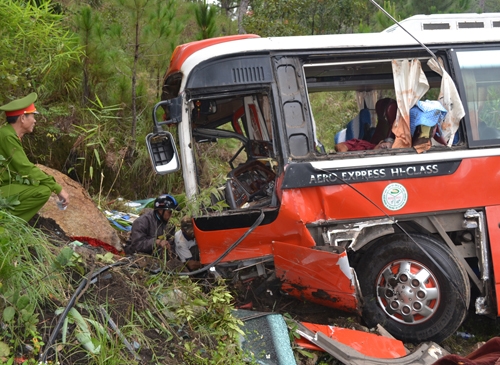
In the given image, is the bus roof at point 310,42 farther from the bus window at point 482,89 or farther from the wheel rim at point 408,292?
the wheel rim at point 408,292

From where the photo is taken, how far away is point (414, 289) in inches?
204

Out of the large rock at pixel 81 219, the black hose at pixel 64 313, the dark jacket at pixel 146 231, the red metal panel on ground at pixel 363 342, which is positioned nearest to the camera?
the black hose at pixel 64 313

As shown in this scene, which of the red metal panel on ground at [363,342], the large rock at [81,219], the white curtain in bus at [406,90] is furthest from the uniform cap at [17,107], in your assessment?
the white curtain in bus at [406,90]

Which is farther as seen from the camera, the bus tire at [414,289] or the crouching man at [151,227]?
the crouching man at [151,227]

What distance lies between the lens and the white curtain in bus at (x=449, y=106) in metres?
5.27

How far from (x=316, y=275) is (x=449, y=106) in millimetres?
1903

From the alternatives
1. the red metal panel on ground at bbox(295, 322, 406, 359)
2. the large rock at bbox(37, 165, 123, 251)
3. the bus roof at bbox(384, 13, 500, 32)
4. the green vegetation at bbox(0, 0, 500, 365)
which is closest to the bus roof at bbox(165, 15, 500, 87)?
the bus roof at bbox(384, 13, 500, 32)

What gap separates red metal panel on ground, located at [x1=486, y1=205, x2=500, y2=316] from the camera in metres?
5.11

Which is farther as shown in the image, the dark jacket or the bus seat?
the dark jacket

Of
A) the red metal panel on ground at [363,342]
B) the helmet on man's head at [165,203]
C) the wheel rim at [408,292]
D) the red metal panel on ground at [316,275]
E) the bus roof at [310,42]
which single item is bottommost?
the red metal panel on ground at [363,342]

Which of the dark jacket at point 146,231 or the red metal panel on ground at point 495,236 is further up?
the dark jacket at point 146,231

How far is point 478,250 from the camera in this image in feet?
17.2

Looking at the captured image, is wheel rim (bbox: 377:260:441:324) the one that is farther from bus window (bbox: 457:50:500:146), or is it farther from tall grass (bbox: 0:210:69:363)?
tall grass (bbox: 0:210:69:363)

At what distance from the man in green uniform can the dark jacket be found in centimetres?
133
